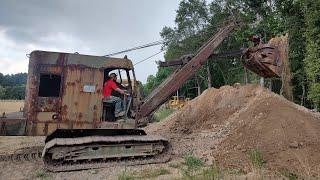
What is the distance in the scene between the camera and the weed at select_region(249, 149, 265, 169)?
923 cm

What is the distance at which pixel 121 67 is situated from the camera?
1077 cm

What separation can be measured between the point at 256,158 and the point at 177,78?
151 inches

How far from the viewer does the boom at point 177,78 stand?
11.6 metres

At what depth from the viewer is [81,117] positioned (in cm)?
1027

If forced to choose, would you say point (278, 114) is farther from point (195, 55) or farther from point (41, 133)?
point (41, 133)

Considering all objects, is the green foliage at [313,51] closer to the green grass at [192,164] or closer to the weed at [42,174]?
the green grass at [192,164]

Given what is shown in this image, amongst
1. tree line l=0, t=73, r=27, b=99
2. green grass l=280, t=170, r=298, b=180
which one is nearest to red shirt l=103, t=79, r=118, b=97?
green grass l=280, t=170, r=298, b=180

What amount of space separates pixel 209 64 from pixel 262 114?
33817mm

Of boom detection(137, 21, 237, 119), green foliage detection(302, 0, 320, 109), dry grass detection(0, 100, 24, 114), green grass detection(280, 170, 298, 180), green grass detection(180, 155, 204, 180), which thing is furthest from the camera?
dry grass detection(0, 100, 24, 114)

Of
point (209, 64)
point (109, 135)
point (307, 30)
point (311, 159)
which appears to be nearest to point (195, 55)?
point (109, 135)

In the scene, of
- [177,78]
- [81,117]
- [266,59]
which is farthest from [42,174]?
[266,59]

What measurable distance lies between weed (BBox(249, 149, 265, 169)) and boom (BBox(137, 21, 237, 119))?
3.13 m

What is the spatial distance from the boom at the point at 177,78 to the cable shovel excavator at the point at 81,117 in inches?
25.1

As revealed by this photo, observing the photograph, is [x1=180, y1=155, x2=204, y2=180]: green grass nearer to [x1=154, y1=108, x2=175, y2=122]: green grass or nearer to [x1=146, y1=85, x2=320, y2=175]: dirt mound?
[x1=146, y1=85, x2=320, y2=175]: dirt mound
